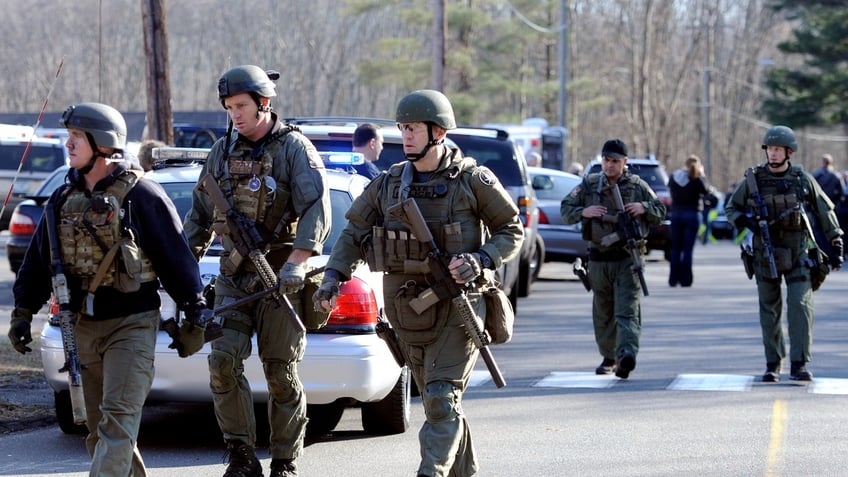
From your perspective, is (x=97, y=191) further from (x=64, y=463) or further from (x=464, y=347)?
(x=64, y=463)

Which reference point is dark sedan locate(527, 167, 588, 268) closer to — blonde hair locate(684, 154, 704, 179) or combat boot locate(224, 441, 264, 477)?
blonde hair locate(684, 154, 704, 179)

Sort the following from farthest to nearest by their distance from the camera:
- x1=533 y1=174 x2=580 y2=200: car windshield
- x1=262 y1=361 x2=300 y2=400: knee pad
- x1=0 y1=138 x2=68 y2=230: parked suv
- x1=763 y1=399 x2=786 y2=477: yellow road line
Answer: x1=0 y1=138 x2=68 y2=230: parked suv, x1=533 y1=174 x2=580 y2=200: car windshield, x1=763 y1=399 x2=786 y2=477: yellow road line, x1=262 y1=361 x2=300 y2=400: knee pad

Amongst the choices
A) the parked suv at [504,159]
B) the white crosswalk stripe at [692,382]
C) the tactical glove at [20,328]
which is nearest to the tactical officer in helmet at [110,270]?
the tactical glove at [20,328]

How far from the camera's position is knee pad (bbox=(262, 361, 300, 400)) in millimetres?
6492

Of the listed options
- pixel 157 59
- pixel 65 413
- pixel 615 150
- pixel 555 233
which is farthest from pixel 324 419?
pixel 555 233

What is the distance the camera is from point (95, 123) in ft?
17.9

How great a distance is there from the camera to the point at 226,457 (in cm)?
696

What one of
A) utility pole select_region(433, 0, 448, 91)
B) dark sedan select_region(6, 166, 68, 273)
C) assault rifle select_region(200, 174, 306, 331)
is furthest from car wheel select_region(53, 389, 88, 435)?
utility pole select_region(433, 0, 448, 91)

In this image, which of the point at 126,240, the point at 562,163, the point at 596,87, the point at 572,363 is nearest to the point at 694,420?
the point at 572,363

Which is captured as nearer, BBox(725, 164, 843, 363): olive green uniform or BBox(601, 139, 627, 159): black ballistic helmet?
BBox(725, 164, 843, 363): olive green uniform

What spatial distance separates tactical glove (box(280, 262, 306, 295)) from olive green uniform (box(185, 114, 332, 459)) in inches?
5.8

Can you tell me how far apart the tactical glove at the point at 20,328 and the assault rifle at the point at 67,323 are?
17 cm

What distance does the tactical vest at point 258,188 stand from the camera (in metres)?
6.44

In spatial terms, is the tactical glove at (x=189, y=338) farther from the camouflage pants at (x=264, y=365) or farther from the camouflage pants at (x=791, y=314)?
the camouflage pants at (x=791, y=314)
